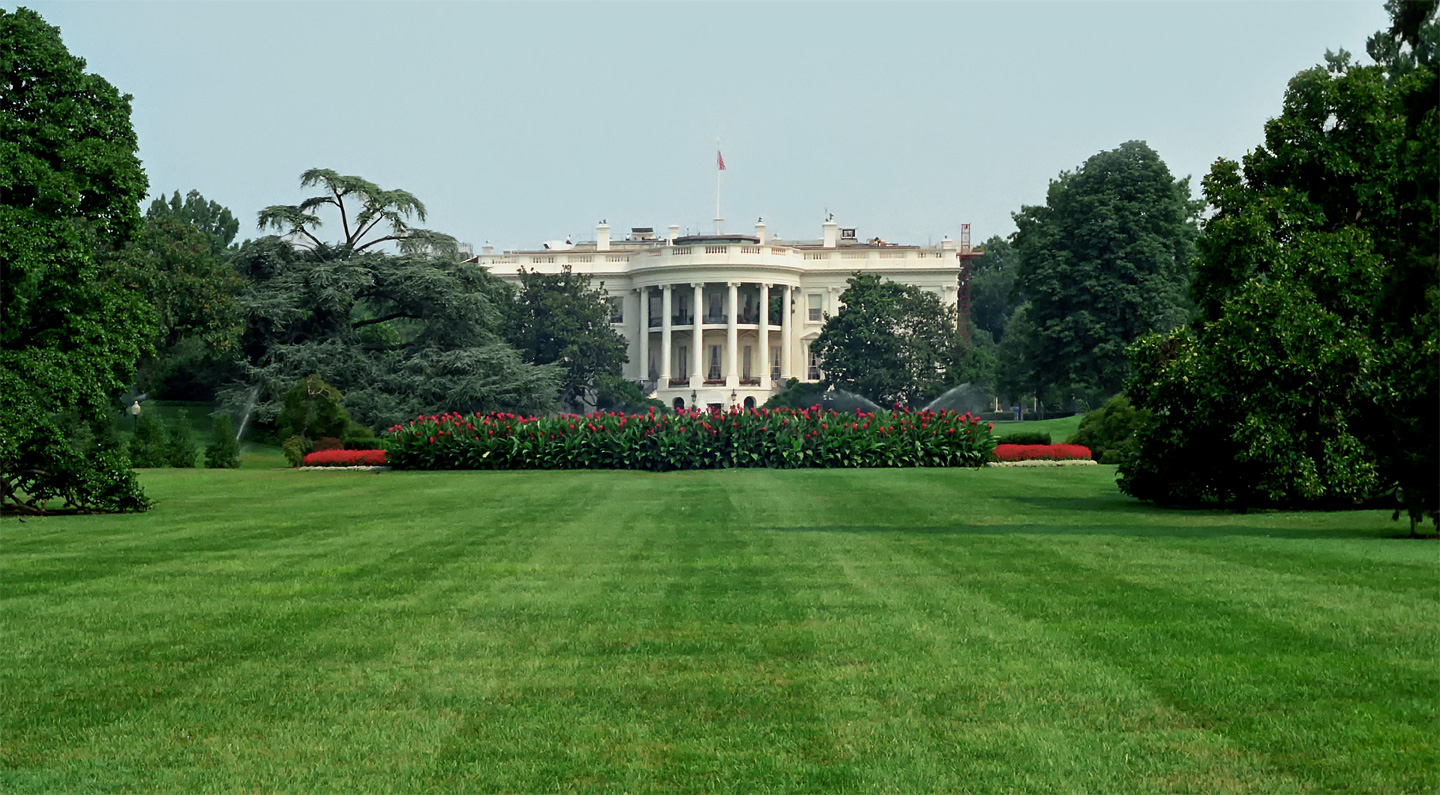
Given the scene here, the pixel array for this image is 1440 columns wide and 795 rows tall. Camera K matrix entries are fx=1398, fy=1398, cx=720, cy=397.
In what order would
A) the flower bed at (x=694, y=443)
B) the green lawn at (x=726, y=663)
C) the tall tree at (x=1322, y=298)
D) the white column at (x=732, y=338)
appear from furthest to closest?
the white column at (x=732, y=338) < the flower bed at (x=694, y=443) < the tall tree at (x=1322, y=298) < the green lawn at (x=726, y=663)

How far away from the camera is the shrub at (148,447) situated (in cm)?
3619

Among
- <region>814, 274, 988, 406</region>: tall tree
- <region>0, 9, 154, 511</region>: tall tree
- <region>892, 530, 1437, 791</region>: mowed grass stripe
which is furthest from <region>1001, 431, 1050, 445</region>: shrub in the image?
<region>814, 274, 988, 406</region>: tall tree

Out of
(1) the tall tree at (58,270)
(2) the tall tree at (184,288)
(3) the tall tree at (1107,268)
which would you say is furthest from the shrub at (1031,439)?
(2) the tall tree at (184,288)

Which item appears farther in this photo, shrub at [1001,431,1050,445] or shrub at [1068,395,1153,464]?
shrub at [1001,431,1050,445]

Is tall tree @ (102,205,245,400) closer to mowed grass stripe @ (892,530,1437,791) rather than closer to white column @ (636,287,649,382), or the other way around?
white column @ (636,287,649,382)

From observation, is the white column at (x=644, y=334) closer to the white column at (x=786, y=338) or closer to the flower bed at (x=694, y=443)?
the white column at (x=786, y=338)

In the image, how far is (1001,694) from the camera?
6496mm

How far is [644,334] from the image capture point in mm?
95312

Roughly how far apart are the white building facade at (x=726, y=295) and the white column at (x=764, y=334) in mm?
92

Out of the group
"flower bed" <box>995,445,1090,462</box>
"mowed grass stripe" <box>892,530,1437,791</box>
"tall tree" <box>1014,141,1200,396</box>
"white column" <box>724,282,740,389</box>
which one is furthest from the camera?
"white column" <box>724,282,740,389</box>

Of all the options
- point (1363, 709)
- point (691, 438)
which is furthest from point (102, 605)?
point (691, 438)

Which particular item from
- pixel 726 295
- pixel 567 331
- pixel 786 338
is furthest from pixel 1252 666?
pixel 726 295

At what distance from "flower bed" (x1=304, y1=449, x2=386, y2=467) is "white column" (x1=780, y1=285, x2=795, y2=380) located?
5951 centimetres

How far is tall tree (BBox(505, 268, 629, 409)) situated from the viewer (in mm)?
76750
